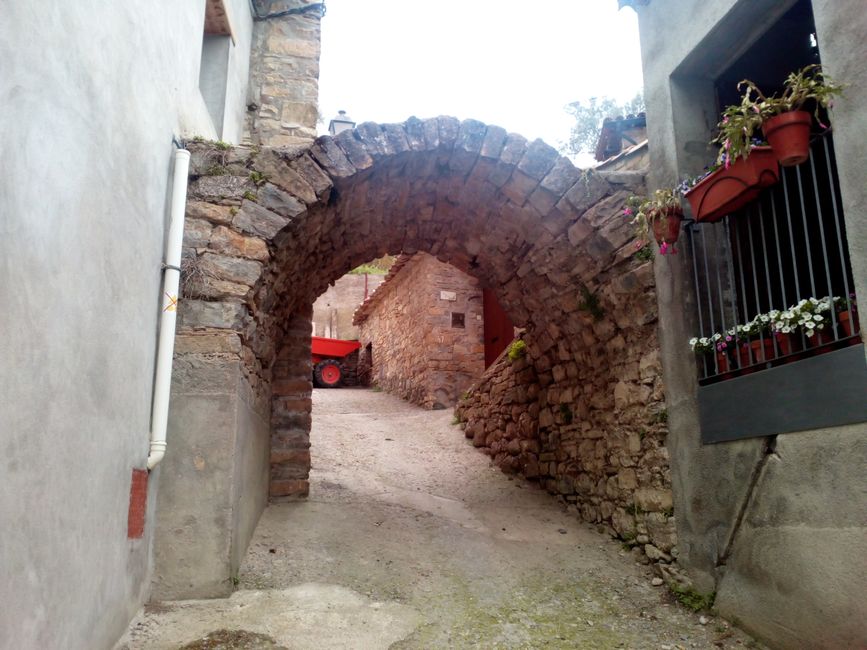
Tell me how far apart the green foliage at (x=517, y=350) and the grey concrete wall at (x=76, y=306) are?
434cm

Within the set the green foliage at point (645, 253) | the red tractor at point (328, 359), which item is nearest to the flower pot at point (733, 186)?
the green foliage at point (645, 253)

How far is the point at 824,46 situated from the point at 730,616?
9.73 ft

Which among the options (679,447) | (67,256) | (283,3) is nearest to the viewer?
(67,256)

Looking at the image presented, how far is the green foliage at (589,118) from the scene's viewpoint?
19.3 m

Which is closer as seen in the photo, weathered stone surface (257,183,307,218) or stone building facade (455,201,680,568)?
weathered stone surface (257,183,307,218)

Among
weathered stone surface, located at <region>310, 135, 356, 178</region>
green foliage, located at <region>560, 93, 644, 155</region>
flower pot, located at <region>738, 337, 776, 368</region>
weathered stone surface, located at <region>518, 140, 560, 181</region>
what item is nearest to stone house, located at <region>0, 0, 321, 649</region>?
weathered stone surface, located at <region>310, 135, 356, 178</region>

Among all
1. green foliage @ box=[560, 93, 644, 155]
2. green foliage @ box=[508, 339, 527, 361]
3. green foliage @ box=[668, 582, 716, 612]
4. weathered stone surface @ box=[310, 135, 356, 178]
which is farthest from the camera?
green foliage @ box=[560, 93, 644, 155]

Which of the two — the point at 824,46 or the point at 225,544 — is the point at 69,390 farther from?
the point at 824,46

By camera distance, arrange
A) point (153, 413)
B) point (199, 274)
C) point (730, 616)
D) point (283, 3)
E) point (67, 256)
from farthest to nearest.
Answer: point (283, 3) < point (199, 274) < point (730, 616) < point (153, 413) < point (67, 256)

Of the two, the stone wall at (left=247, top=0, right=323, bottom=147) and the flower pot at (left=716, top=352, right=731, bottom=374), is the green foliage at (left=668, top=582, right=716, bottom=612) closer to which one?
the flower pot at (left=716, top=352, right=731, bottom=374)

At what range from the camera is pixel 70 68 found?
2.36 meters

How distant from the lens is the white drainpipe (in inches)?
136

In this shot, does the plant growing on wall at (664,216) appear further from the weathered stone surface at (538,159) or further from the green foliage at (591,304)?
the green foliage at (591,304)

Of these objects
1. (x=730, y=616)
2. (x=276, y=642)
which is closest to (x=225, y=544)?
(x=276, y=642)
